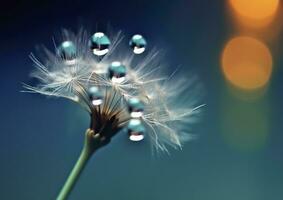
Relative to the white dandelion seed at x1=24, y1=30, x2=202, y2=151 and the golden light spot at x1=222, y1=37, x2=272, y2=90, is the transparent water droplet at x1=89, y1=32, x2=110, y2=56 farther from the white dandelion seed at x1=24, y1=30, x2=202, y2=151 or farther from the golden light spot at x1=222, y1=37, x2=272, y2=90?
the golden light spot at x1=222, y1=37, x2=272, y2=90

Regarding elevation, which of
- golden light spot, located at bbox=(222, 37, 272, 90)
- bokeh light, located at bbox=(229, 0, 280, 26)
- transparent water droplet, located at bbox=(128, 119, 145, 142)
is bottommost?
transparent water droplet, located at bbox=(128, 119, 145, 142)

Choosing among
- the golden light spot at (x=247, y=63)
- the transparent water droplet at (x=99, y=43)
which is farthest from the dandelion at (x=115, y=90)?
the golden light spot at (x=247, y=63)

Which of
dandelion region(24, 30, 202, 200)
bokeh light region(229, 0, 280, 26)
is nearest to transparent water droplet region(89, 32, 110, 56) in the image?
dandelion region(24, 30, 202, 200)

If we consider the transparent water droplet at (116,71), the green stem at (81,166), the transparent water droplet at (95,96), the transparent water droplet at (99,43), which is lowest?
the green stem at (81,166)

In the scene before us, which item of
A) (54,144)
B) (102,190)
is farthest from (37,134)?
(102,190)

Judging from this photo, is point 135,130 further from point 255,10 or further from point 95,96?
point 255,10

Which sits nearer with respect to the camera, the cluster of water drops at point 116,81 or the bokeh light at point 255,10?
the cluster of water drops at point 116,81

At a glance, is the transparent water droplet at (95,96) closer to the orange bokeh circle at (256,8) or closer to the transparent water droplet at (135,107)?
the transparent water droplet at (135,107)
